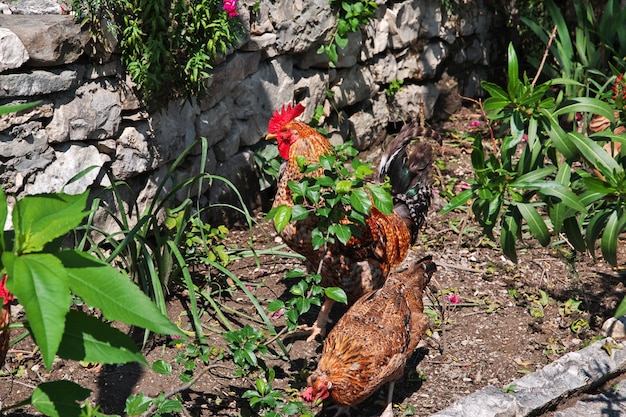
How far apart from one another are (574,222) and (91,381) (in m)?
2.57

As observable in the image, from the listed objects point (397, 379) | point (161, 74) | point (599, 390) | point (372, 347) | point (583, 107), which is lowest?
point (599, 390)

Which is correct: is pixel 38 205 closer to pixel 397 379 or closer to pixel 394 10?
pixel 397 379

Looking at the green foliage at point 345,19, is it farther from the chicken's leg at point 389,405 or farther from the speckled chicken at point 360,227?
the chicken's leg at point 389,405

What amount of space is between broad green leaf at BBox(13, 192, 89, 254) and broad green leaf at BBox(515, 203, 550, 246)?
7.39 feet

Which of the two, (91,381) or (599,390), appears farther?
(599,390)

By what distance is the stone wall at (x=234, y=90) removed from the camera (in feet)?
12.5

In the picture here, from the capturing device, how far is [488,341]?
4.28m

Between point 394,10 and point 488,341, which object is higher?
point 394,10

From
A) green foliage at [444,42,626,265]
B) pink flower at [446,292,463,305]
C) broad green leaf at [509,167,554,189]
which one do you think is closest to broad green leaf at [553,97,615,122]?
green foliage at [444,42,626,265]

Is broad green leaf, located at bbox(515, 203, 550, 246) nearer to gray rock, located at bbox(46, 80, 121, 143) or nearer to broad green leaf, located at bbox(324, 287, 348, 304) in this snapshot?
broad green leaf, located at bbox(324, 287, 348, 304)

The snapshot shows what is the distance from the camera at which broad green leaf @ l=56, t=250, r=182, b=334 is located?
1.61 meters

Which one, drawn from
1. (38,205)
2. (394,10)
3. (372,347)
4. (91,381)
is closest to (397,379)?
(372,347)

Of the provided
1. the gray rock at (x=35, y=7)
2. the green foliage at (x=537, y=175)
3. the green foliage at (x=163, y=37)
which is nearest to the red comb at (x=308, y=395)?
the green foliage at (x=537, y=175)

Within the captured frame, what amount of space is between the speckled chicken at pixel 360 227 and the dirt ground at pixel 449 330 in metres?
0.46
